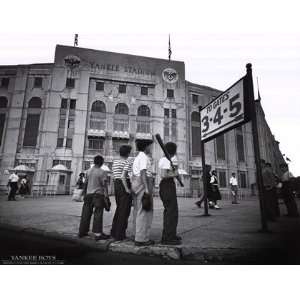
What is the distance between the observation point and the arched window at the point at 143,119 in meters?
17.0

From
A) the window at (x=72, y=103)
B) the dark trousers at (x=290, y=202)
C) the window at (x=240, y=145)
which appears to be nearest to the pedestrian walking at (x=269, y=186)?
the dark trousers at (x=290, y=202)

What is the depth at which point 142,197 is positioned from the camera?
2482 millimetres

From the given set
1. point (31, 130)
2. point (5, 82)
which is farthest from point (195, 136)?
point (5, 82)

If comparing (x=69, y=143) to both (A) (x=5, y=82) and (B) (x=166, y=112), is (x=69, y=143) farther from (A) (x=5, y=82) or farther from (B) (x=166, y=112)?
(B) (x=166, y=112)

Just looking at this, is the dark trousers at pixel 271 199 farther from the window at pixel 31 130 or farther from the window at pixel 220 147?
the window at pixel 31 130

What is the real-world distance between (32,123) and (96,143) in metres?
5.18

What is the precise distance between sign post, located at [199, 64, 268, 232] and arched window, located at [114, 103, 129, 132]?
13.4 metres

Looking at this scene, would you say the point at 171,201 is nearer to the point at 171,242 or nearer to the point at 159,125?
the point at 171,242

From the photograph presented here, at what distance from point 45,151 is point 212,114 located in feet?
50.2

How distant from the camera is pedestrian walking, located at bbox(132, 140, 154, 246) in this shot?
2434mm

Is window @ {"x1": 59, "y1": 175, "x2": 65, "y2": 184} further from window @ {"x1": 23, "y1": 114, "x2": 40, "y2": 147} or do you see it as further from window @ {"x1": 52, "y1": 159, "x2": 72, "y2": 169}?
window @ {"x1": 23, "y1": 114, "x2": 40, "y2": 147}

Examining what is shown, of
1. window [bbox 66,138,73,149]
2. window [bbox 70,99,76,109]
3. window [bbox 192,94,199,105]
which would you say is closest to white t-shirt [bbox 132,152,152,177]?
window [bbox 66,138,73,149]

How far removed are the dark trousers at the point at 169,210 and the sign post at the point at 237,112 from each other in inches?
51.5

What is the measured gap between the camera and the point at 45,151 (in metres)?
16.2
